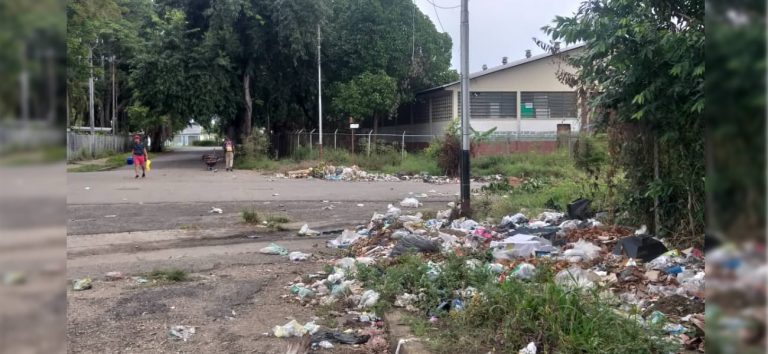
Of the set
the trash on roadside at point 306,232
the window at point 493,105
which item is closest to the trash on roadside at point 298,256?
the trash on roadside at point 306,232

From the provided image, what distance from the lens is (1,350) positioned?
1303 millimetres

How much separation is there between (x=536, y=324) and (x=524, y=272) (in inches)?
55.7

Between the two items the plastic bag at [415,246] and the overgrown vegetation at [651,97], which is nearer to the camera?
the overgrown vegetation at [651,97]

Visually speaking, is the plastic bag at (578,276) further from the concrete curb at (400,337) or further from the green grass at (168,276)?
the green grass at (168,276)

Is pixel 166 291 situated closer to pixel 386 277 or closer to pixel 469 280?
Result: pixel 386 277

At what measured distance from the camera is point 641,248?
6.21m

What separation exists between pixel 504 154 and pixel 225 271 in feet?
77.6

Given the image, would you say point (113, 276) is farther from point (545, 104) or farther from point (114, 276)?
point (545, 104)

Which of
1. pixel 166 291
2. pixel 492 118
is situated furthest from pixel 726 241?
pixel 492 118

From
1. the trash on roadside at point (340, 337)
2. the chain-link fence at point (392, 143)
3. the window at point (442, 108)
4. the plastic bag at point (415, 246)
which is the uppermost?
the window at point (442, 108)

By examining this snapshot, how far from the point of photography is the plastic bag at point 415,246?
22.5 ft

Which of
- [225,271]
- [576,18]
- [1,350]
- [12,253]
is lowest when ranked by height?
[225,271]

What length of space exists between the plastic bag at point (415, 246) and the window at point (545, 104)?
27.7 meters

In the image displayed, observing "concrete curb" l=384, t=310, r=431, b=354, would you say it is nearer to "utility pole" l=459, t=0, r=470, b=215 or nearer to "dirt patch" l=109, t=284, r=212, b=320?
"dirt patch" l=109, t=284, r=212, b=320
